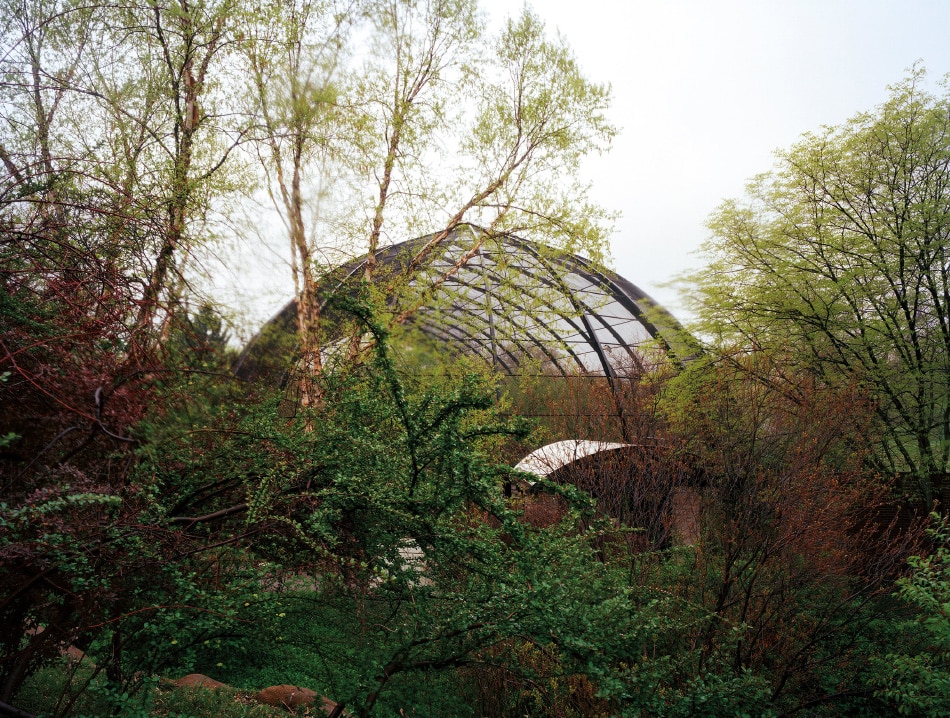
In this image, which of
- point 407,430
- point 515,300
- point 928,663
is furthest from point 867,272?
point 407,430

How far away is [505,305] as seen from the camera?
42.5 ft

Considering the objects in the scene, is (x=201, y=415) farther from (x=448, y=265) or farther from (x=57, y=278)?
(x=448, y=265)

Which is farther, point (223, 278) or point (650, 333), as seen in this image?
point (650, 333)

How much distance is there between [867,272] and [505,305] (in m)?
6.58

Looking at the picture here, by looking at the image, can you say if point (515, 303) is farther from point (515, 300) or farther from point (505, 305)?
point (505, 305)

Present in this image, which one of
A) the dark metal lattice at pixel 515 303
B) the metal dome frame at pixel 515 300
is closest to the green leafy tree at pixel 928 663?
the dark metal lattice at pixel 515 303

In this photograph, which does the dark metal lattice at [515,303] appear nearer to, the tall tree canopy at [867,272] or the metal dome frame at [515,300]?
the metal dome frame at [515,300]

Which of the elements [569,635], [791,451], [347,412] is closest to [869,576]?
[791,451]

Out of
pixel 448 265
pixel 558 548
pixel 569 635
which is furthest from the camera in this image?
pixel 448 265

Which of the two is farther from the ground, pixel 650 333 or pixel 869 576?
pixel 650 333

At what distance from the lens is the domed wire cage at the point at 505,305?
34.0 feet

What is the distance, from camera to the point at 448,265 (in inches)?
526

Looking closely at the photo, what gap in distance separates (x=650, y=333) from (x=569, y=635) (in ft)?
47.5

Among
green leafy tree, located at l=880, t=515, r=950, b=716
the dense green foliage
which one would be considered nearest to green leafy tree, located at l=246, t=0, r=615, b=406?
the dense green foliage
